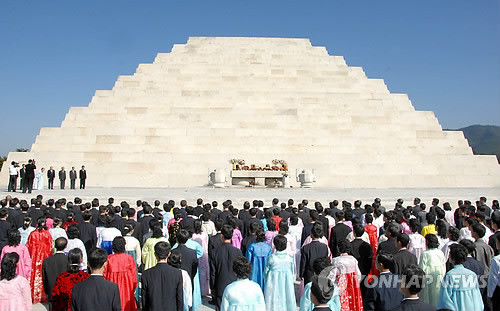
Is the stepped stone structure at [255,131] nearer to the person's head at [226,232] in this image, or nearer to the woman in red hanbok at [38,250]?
the woman in red hanbok at [38,250]

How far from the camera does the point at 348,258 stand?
5672mm

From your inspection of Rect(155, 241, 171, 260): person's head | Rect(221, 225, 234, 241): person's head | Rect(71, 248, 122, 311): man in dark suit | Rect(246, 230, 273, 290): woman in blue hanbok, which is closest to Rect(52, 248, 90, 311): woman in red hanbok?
Rect(71, 248, 122, 311): man in dark suit

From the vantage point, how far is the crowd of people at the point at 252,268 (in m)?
4.63

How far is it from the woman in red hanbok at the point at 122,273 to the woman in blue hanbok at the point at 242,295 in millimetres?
1810

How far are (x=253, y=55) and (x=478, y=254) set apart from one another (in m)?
30.1

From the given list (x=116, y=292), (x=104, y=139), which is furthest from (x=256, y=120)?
(x=116, y=292)

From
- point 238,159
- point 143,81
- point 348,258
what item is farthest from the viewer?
point 143,81

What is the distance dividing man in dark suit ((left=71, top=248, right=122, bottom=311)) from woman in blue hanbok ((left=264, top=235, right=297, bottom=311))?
220cm

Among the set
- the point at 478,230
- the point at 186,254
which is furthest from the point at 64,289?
the point at 478,230

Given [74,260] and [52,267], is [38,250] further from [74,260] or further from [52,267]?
[74,260]

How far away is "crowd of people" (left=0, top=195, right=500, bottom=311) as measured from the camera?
15.2 feet

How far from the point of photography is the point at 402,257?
5.85 metres

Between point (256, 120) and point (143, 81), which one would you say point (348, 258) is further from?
point (143, 81)

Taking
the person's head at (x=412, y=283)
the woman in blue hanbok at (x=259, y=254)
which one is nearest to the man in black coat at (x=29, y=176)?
the woman in blue hanbok at (x=259, y=254)
